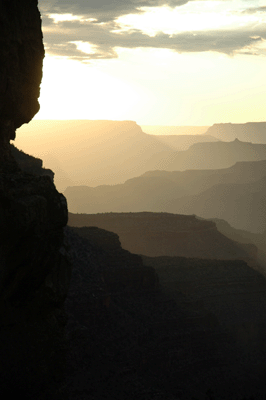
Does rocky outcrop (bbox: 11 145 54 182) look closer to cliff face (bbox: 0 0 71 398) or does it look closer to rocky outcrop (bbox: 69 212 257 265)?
cliff face (bbox: 0 0 71 398)

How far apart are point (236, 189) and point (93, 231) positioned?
149449 mm

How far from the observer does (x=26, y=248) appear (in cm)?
1441

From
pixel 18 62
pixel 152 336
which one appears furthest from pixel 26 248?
pixel 152 336

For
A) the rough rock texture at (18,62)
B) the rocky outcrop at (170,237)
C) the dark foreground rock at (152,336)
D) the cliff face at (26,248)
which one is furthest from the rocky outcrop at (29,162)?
the rocky outcrop at (170,237)

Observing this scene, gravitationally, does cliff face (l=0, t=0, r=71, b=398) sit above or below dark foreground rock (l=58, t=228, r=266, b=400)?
above

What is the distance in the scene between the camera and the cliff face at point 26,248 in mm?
14078

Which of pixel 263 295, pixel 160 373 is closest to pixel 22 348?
pixel 160 373

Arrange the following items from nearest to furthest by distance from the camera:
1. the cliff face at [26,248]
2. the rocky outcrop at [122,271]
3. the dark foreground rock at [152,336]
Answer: the cliff face at [26,248] → the dark foreground rock at [152,336] → the rocky outcrop at [122,271]

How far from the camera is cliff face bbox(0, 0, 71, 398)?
1408cm

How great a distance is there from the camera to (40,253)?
15297 mm

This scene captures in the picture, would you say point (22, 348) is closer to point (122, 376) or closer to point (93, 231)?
point (122, 376)

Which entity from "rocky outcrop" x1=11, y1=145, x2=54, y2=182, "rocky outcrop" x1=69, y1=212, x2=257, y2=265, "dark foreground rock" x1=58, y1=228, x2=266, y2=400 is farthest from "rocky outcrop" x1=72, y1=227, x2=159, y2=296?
"rocky outcrop" x1=69, y1=212, x2=257, y2=265

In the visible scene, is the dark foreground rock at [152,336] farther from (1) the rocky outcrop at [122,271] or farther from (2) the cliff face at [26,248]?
(2) the cliff face at [26,248]

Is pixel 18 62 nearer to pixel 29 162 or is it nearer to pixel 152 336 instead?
pixel 29 162
